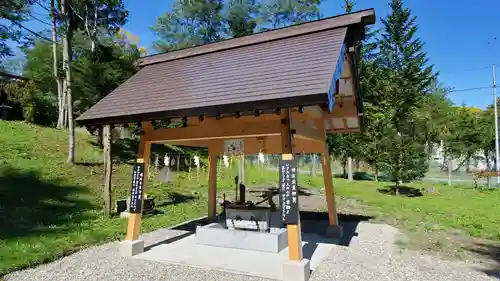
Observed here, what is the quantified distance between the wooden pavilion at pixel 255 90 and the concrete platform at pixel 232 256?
72 centimetres

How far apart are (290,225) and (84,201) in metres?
9.78

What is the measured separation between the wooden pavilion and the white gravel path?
857 millimetres

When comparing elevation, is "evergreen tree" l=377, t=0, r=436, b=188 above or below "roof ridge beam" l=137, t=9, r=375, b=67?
above

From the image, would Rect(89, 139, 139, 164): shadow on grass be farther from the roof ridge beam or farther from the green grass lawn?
the roof ridge beam

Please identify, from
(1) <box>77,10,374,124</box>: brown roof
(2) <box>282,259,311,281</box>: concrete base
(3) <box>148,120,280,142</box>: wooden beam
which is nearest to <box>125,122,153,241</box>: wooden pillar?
(3) <box>148,120,280,142</box>: wooden beam

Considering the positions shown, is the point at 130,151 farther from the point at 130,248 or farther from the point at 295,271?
the point at 295,271

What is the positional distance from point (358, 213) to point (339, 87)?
6.77 metres

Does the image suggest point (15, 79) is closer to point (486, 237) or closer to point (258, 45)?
point (258, 45)

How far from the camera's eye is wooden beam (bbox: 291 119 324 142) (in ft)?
19.3

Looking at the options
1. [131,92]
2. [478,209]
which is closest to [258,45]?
[131,92]

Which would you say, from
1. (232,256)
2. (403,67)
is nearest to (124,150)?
(232,256)

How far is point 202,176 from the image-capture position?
2062 cm

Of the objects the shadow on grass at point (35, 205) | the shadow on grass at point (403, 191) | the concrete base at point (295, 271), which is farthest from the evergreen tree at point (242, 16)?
the concrete base at point (295, 271)

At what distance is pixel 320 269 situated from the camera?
19.9 ft
